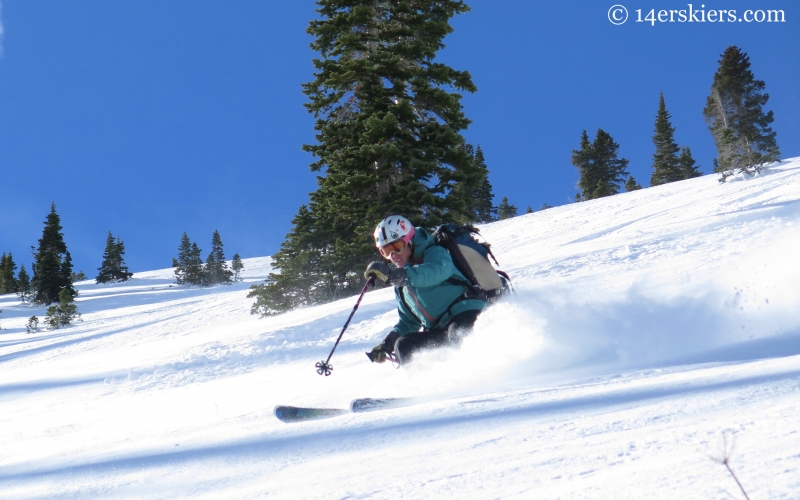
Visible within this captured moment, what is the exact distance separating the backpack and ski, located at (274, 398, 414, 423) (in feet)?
5.39

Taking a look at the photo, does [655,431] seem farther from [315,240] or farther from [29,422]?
[315,240]

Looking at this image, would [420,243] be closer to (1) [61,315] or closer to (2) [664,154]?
(1) [61,315]

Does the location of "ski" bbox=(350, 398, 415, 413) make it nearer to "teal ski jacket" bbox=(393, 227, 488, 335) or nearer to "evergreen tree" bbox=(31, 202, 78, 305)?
"teal ski jacket" bbox=(393, 227, 488, 335)

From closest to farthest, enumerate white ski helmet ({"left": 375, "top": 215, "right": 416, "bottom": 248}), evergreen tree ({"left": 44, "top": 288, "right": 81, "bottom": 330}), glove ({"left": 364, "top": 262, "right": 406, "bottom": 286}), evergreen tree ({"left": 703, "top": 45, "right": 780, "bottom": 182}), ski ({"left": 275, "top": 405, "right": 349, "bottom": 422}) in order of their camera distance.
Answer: ski ({"left": 275, "top": 405, "right": 349, "bottom": 422}), glove ({"left": 364, "top": 262, "right": 406, "bottom": 286}), white ski helmet ({"left": 375, "top": 215, "right": 416, "bottom": 248}), evergreen tree ({"left": 44, "top": 288, "right": 81, "bottom": 330}), evergreen tree ({"left": 703, "top": 45, "right": 780, "bottom": 182})

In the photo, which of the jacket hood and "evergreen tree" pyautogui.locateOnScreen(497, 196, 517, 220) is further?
"evergreen tree" pyautogui.locateOnScreen(497, 196, 517, 220)

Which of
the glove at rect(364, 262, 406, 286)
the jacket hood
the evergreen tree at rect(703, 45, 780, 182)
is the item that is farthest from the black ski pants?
the evergreen tree at rect(703, 45, 780, 182)

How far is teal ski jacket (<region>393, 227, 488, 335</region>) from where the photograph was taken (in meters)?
5.30

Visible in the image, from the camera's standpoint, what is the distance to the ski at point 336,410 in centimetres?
425

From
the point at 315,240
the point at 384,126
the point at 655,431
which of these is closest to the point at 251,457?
the point at 655,431

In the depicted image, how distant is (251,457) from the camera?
3.16 metres

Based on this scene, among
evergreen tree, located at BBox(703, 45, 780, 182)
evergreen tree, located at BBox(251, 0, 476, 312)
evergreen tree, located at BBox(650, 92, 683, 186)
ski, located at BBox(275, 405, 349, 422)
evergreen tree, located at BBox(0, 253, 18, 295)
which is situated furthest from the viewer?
evergreen tree, located at BBox(0, 253, 18, 295)

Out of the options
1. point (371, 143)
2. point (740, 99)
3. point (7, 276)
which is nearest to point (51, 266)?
point (7, 276)

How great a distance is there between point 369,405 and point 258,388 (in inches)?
114

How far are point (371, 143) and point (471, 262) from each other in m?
11.2
